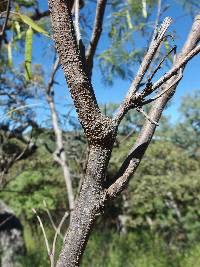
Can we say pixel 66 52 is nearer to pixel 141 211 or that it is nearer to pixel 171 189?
pixel 171 189

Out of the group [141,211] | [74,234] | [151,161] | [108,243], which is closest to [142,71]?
[74,234]

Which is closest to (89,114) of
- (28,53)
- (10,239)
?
(28,53)

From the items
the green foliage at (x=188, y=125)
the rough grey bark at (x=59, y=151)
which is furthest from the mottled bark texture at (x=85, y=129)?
the green foliage at (x=188, y=125)

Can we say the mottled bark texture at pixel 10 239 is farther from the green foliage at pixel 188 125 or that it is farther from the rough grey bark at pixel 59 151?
the green foliage at pixel 188 125

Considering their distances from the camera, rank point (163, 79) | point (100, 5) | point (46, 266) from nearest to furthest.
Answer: point (163, 79)
point (100, 5)
point (46, 266)

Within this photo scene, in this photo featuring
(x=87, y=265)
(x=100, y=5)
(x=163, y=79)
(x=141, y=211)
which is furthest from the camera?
(x=141, y=211)

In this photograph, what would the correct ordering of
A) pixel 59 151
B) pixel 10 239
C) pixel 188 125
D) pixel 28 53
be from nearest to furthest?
pixel 28 53
pixel 59 151
pixel 10 239
pixel 188 125

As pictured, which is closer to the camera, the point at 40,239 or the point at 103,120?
the point at 103,120

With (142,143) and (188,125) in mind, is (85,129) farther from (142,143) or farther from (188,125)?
(188,125)
